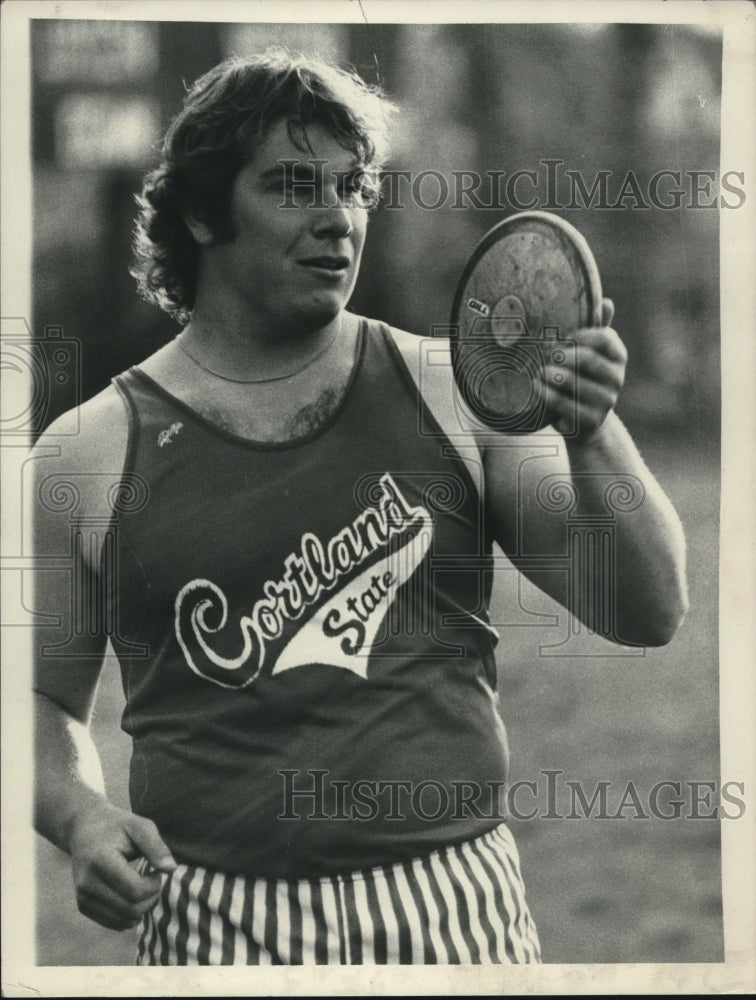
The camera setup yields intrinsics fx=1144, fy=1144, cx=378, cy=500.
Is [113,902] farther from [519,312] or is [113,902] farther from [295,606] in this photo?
[519,312]

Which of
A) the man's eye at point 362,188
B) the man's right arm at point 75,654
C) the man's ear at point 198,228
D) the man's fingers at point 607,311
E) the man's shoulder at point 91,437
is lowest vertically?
the man's right arm at point 75,654

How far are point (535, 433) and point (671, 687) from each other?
547 millimetres

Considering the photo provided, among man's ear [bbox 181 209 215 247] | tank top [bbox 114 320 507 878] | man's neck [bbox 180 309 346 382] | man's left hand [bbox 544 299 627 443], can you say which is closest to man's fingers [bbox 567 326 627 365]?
man's left hand [bbox 544 299 627 443]

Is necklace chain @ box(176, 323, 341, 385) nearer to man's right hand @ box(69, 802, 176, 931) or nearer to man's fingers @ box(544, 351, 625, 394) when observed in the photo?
man's fingers @ box(544, 351, 625, 394)

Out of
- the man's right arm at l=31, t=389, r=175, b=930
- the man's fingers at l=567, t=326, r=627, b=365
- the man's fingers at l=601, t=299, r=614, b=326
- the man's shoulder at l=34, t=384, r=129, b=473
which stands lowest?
the man's right arm at l=31, t=389, r=175, b=930

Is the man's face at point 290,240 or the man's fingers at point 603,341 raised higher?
the man's face at point 290,240

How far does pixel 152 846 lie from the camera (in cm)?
206

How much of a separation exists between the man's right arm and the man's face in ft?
1.01

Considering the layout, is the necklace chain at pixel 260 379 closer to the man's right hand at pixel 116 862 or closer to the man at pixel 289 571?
the man at pixel 289 571

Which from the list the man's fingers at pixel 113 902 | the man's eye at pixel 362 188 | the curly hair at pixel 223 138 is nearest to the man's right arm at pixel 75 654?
the man's fingers at pixel 113 902

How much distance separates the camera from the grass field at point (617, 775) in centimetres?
212

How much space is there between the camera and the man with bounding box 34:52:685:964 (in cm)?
205

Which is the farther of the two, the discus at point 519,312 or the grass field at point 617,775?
the grass field at point 617,775

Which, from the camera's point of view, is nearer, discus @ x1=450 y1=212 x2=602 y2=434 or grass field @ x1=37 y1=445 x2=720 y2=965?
discus @ x1=450 y1=212 x2=602 y2=434
